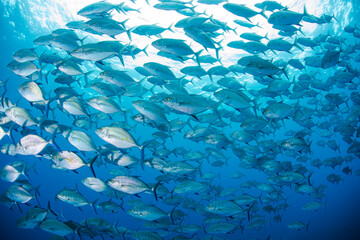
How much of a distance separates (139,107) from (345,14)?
18.5m

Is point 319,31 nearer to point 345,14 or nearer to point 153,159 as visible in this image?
point 345,14

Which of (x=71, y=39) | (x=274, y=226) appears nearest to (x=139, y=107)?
(x=71, y=39)

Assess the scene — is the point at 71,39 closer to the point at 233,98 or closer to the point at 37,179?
the point at 233,98

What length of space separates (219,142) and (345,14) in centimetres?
1656

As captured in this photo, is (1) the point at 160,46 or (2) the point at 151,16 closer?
(1) the point at 160,46

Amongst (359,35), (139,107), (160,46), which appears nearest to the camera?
(139,107)

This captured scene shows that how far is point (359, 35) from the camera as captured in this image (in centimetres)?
767

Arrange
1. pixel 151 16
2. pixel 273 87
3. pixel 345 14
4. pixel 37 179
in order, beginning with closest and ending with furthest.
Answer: pixel 273 87
pixel 151 16
pixel 345 14
pixel 37 179

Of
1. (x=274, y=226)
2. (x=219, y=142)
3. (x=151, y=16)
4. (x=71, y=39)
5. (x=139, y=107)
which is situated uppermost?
(x=151, y=16)

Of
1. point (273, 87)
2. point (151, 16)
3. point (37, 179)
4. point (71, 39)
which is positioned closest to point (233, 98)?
point (273, 87)

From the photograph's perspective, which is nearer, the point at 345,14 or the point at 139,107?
the point at 139,107

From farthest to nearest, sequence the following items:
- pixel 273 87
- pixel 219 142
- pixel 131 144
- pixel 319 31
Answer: pixel 319 31 < pixel 219 142 < pixel 273 87 < pixel 131 144

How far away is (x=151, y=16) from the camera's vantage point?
45.1 feet

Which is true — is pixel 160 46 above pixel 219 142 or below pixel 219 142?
above
